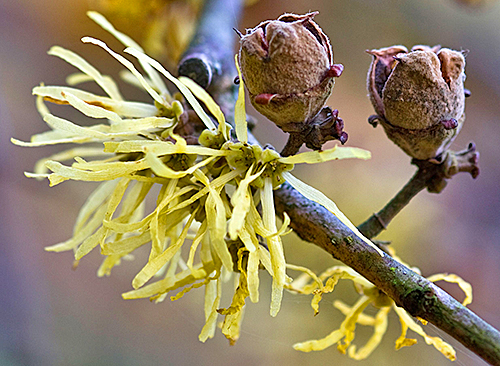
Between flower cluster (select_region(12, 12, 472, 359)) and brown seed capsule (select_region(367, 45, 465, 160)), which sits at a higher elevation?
brown seed capsule (select_region(367, 45, 465, 160))

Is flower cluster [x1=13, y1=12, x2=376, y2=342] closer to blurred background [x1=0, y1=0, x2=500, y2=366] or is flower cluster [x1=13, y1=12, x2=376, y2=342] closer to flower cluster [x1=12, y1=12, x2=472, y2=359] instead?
flower cluster [x1=12, y1=12, x2=472, y2=359]

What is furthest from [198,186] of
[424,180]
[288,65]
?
[424,180]

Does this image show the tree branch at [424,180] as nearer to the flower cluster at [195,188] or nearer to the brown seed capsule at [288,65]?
the flower cluster at [195,188]

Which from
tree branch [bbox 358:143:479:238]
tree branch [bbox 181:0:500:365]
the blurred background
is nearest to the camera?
tree branch [bbox 181:0:500:365]

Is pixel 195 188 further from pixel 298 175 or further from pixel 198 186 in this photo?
pixel 298 175

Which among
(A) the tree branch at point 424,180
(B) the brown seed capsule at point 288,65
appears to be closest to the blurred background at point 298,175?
(A) the tree branch at point 424,180

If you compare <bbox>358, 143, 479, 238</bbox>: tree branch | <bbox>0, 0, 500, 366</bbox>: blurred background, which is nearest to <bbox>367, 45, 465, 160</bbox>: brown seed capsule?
<bbox>358, 143, 479, 238</bbox>: tree branch

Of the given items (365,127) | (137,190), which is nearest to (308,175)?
(365,127)
